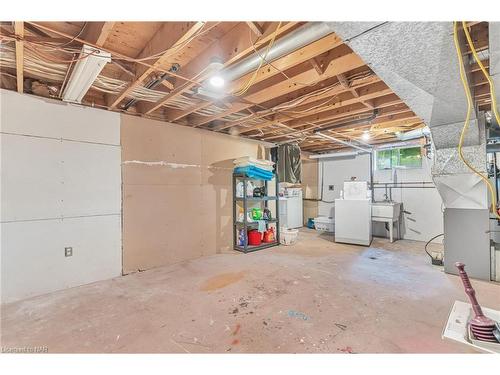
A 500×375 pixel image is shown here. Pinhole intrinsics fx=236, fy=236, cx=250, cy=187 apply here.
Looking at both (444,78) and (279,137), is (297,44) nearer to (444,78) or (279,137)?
(444,78)

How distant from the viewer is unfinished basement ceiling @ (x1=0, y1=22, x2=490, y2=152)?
1764 mm

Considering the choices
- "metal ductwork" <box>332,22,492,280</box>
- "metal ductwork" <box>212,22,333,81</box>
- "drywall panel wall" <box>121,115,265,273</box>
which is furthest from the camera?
"drywall panel wall" <box>121,115,265,273</box>

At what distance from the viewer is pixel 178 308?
2234 millimetres

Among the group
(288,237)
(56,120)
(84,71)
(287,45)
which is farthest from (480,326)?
(56,120)

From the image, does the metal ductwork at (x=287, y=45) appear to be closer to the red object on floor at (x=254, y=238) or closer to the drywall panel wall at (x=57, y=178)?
the drywall panel wall at (x=57, y=178)

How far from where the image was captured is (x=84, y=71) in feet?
6.95

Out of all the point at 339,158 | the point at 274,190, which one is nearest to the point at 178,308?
the point at 274,190

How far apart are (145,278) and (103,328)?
114 cm

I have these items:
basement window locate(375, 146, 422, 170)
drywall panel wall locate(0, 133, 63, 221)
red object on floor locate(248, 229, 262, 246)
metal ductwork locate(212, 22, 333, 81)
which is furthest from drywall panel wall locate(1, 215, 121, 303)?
basement window locate(375, 146, 422, 170)

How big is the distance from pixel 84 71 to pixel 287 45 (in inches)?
71.3

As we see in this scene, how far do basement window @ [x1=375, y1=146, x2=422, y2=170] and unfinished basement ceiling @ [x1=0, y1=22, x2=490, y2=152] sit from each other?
186cm

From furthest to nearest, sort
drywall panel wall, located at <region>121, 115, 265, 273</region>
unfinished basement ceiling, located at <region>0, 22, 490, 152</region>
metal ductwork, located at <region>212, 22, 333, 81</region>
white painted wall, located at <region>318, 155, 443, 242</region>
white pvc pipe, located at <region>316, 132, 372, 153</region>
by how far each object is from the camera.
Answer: white painted wall, located at <region>318, 155, 443, 242</region>, white pvc pipe, located at <region>316, 132, 372, 153</region>, drywall panel wall, located at <region>121, 115, 265, 273</region>, unfinished basement ceiling, located at <region>0, 22, 490, 152</region>, metal ductwork, located at <region>212, 22, 333, 81</region>

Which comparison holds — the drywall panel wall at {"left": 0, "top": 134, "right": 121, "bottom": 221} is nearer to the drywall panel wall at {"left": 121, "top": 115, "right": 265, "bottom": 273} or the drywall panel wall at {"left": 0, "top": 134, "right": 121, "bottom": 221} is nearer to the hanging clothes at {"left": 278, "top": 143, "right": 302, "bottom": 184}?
the drywall panel wall at {"left": 121, "top": 115, "right": 265, "bottom": 273}

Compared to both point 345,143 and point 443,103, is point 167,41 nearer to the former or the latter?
point 443,103
